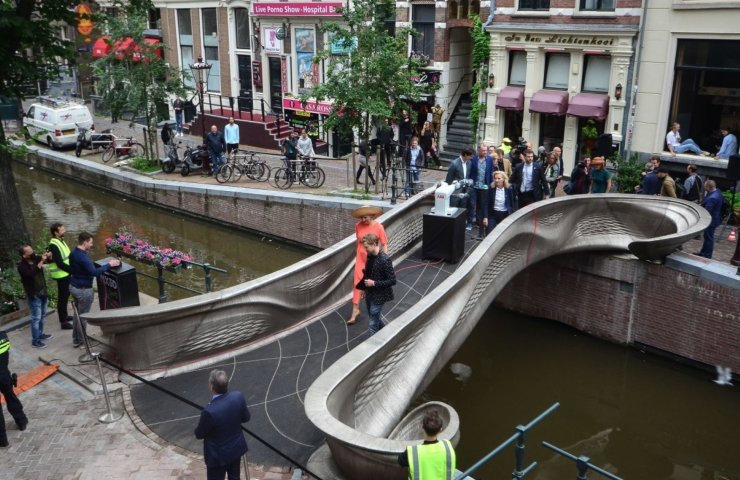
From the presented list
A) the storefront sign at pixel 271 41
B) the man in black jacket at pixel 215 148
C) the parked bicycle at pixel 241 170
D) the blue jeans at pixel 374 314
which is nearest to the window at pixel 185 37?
the storefront sign at pixel 271 41

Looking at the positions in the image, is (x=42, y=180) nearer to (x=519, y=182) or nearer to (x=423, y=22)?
(x=423, y=22)

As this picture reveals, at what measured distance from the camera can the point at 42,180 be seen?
87.2ft

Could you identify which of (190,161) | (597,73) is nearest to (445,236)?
(597,73)

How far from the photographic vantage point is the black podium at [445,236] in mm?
11391

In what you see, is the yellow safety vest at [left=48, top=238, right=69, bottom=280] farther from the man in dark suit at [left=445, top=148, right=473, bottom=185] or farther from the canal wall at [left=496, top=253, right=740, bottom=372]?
the canal wall at [left=496, top=253, right=740, bottom=372]

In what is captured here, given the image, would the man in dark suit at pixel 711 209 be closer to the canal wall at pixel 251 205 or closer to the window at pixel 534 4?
the canal wall at pixel 251 205

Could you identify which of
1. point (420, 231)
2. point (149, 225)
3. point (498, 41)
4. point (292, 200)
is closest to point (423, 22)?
point (498, 41)

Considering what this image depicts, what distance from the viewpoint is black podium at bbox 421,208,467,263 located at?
1139cm

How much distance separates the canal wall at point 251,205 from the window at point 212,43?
9.00 meters

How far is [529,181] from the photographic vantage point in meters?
13.3

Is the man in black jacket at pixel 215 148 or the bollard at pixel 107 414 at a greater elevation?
the man in black jacket at pixel 215 148

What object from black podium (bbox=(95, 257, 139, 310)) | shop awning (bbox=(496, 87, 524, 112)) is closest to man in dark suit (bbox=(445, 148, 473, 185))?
black podium (bbox=(95, 257, 139, 310))

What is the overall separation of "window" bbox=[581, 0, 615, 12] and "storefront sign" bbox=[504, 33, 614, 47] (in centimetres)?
75

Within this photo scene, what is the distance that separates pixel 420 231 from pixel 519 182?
7.74ft
